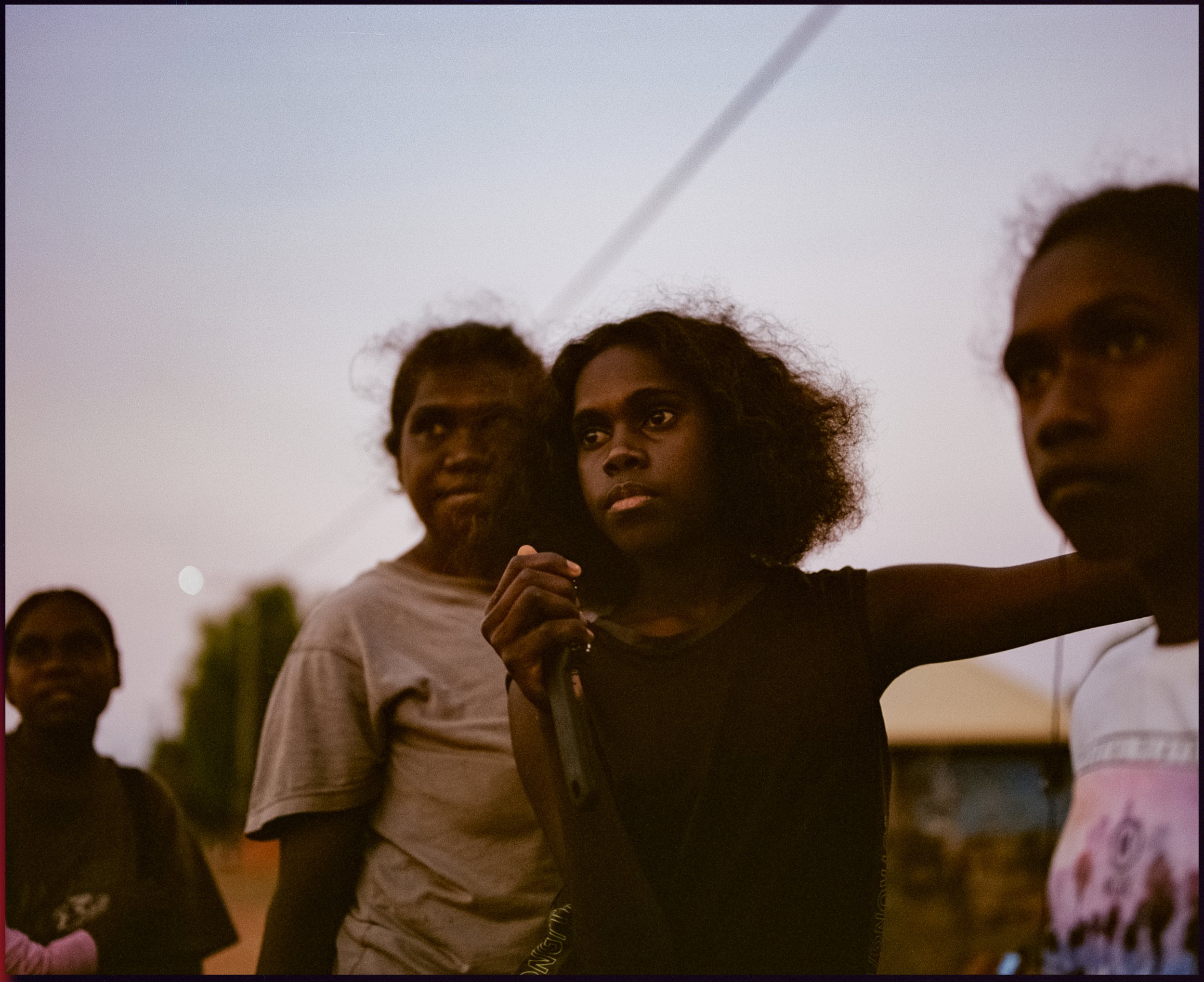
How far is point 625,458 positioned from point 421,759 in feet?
1.79

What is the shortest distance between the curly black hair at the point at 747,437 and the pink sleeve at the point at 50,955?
96cm

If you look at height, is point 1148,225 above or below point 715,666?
above

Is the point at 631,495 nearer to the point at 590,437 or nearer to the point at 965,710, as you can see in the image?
the point at 590,437

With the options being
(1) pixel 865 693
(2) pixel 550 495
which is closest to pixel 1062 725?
(1) pixel 865 693

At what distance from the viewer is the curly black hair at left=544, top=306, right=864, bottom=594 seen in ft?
4.80

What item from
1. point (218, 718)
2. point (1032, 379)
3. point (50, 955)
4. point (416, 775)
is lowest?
point (218, 718)

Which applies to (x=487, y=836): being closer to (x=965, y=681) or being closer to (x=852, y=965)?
(x=852, y=965)

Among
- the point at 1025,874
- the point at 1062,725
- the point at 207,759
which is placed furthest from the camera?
the point at 207,759

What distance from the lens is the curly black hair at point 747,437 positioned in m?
1.46

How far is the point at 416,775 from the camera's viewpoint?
1.63 metres

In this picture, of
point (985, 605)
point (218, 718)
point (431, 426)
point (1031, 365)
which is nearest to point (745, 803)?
point (985, 605)

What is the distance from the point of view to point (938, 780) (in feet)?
19.2

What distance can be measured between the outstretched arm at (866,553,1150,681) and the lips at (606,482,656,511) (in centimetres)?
27

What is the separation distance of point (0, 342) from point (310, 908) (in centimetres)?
101
